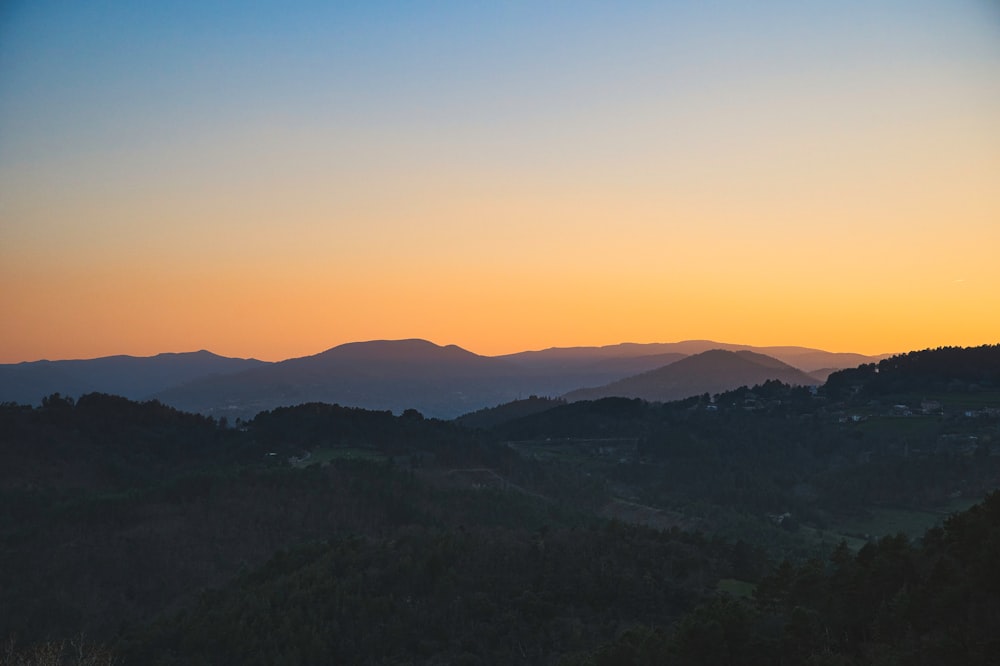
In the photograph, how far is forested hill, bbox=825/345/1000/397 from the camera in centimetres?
8538

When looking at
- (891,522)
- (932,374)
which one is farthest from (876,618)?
(932,374)

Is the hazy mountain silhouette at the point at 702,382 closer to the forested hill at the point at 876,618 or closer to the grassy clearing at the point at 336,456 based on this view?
the grassy clearing at the point at 336,456

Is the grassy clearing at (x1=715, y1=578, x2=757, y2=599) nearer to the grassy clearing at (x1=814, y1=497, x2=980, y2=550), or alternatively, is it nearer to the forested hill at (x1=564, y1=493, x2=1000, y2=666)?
the forested hill at (x1=564, y1=493, x2=1000, y2=666)

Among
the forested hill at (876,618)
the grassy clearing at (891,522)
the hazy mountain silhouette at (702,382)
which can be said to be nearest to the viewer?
the forested hill at (876,618)

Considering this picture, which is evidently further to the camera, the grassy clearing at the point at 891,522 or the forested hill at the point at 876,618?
the grassy clearing at the point at 891,522

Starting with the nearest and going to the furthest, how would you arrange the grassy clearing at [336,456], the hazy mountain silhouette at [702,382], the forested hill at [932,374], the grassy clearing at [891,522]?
1. the grassy clearing at [891,522]
2. the grassy clearing at [336,456]
3. the forested hill at [932,374]
4. the hazy mountain silhouette at [702,382]

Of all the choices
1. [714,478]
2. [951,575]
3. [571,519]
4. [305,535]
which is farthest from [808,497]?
[951,575]

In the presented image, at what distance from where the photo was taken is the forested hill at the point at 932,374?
85.4 meters

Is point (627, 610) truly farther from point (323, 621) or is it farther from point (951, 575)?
point (951, 575)

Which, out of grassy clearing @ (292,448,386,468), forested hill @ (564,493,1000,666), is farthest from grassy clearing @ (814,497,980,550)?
forested hill @ (564,493,1000,666)

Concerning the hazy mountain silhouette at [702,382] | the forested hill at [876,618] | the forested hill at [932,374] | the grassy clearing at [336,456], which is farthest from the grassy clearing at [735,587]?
the hazy mountain silhouette at [702,382]

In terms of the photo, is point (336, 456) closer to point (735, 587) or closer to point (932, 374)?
point (735, 587)

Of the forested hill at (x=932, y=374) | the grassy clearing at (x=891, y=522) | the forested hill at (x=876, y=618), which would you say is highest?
the forested hill at (x=932, y=374)

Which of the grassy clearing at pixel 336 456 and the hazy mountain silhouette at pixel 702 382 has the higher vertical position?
the hazy mountain silhouette at pixel 702 382
